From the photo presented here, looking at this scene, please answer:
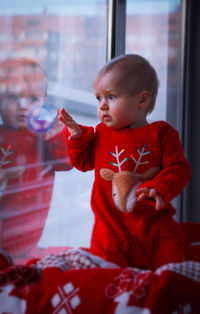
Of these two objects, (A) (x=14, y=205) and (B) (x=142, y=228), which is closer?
(B) (x=142, y=228)

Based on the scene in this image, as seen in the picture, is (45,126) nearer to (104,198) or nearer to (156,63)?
(104,198)

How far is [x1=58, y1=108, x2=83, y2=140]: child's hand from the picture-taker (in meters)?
1.08

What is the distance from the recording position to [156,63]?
80.3 inches

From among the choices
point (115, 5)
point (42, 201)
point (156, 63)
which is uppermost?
point (115, 5)

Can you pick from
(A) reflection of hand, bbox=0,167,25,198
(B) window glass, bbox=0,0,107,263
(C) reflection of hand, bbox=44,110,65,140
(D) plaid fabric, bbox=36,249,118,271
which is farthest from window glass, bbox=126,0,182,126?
(D) plaid fabric, bbox=36,249,118,271

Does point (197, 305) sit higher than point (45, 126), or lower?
lower

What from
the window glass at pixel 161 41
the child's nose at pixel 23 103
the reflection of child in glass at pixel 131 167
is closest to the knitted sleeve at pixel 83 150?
the reflection of child in glass at pixel 131 167

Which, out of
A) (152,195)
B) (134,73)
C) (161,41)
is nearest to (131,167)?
(152,195)

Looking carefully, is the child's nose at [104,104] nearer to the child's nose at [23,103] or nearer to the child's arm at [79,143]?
the child's arm at [79,143]

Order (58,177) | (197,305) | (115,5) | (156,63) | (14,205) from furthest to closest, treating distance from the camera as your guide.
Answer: (156,63)
(115,5)
(58,177)
(14,205)
(197,305)

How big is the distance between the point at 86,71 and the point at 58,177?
47cm

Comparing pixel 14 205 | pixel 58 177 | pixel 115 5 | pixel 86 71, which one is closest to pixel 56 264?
pixel 14 205

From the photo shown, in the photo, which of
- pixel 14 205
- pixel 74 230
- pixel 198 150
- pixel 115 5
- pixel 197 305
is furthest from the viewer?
pixel 198 150

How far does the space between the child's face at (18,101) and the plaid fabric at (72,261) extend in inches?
19.9
